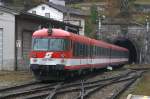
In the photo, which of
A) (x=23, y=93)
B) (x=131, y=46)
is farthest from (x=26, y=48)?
(x=131, y=46)

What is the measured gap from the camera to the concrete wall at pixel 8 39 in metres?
38.6

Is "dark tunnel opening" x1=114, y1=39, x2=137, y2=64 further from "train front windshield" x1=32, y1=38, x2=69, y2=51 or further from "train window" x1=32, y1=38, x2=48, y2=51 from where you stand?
"train front windshield" x1=32, y1=38, x2=69, y2=51

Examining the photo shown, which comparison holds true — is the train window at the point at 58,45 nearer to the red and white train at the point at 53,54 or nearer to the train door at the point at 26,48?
the red and white train at the point at 53,54

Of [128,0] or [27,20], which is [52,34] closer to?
[27,20]

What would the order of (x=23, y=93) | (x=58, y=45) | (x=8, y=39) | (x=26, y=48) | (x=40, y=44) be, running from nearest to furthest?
(x=23, y=93) < (x=58, y=45) < (x=40, y=44) < (x=8, y=39) < (x=26, y=48)

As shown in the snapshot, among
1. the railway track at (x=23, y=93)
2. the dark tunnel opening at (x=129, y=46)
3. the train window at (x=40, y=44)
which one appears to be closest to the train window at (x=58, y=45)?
the train window at (x=40, y=44)

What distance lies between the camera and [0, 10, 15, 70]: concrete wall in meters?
38.6

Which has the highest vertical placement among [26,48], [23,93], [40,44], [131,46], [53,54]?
[131,46]

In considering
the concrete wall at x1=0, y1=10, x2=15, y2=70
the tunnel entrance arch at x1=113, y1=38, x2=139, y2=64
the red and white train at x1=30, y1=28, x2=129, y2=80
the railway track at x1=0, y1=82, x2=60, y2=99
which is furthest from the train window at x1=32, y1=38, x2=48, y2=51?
the tunnel entrance arch at x1=113, y1=38, x2=139, y2=64

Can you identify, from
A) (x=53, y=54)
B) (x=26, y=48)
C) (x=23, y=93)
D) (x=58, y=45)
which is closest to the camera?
(x=23, y=93)

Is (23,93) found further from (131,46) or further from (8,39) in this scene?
(131,46)

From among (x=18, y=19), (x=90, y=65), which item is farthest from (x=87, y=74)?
(x=18, y=19)

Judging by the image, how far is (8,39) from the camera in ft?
128

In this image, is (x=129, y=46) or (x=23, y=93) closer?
(x=23, y=93)
